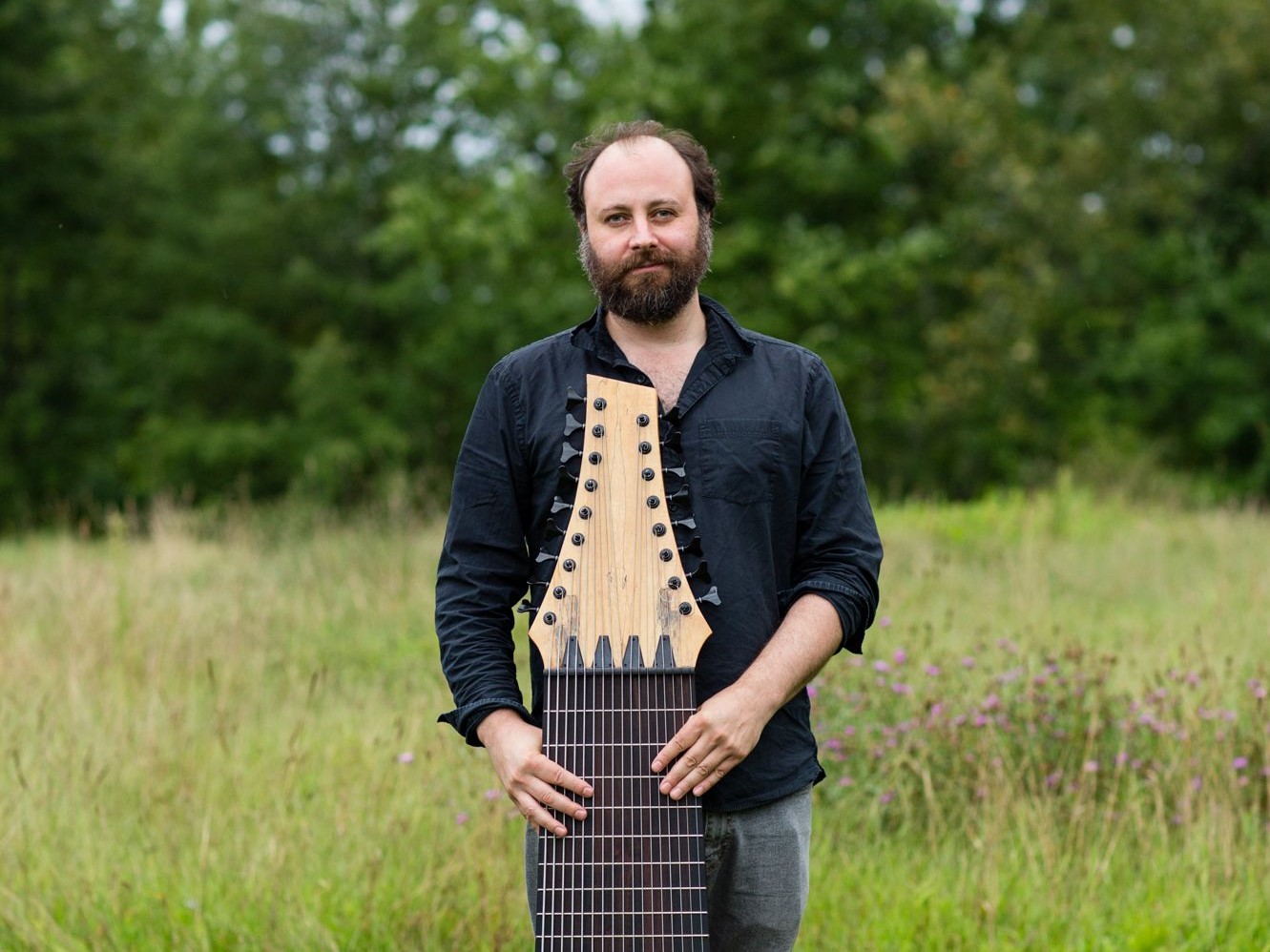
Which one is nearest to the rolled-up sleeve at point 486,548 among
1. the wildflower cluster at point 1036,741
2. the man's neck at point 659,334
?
the man's neck at point 659,334

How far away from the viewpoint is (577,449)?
2.40 meters

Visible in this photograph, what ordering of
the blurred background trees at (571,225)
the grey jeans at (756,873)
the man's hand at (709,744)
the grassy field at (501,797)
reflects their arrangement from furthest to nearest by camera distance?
the blurred background trees at (571,225), the grassy field at (501,797), the grey jeans at (756,873), the man's hand at (709,744)

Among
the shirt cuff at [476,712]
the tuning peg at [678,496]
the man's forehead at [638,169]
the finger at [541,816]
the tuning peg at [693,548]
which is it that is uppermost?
the man's forehead at [638,169]

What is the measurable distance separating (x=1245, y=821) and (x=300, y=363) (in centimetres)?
1871

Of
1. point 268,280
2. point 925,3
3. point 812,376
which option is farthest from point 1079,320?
point 812,376

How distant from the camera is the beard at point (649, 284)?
2.46m

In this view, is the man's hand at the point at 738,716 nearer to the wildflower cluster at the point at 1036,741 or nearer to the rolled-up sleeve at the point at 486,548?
the rolled-up sleeve at the point at 486,548

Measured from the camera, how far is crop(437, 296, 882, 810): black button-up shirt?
8.06 feet

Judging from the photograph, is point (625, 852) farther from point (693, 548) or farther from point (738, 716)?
point (693, 548)

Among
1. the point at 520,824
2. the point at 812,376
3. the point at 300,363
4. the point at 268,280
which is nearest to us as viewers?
the point at 812,376

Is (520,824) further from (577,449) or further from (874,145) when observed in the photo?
(874,145)

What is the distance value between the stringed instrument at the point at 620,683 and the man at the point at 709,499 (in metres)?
0.09

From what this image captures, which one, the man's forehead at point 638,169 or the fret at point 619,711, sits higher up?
the man's forehead at point 638,169

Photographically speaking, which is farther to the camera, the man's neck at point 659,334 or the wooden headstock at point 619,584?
the man's neck at point 659,334
